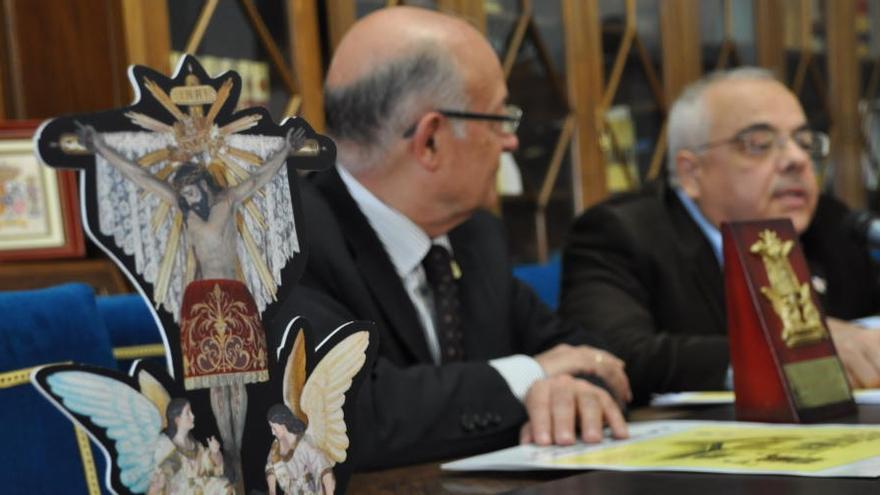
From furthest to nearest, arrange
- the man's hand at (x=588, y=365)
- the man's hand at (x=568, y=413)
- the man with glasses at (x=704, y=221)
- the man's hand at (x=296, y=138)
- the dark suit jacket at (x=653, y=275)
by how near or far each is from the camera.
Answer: the man with glasses at (x=704, y=221), the dark suit jacket at (x=653, y=275), the man's hand at (x=588, y=365), the man's hand at (x=568, y=413), the man's hand at (x=296, y=138)

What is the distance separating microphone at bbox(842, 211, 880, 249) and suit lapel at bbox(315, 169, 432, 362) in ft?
2.53

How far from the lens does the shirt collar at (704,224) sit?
2.71 meters

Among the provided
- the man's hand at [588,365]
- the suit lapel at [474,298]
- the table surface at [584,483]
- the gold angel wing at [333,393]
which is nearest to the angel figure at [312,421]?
the gold angel wing at [333,393]

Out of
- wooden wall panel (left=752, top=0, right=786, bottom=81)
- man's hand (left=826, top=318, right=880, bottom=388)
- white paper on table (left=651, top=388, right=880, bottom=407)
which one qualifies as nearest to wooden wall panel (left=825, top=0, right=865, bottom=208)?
wooden wall panel (left=752, top=0, right=786, bottom=81)

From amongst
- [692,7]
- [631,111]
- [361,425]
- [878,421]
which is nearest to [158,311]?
[361,425]

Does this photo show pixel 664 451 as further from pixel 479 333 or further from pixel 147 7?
pixel 147 7

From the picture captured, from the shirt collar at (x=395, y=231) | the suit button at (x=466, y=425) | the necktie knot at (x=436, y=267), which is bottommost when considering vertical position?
the suit button at (x=466, y=425)

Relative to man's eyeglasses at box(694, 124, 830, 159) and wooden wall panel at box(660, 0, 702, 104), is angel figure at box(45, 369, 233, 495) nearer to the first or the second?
man's eyeglasses at box(694, 124, 830, 159)

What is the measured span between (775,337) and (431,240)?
25.5 inches

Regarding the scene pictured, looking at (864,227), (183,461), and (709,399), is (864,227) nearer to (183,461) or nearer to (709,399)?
(709,399)

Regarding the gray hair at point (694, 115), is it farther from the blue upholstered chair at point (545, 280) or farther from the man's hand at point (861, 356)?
the man's hand at point (861, 356)

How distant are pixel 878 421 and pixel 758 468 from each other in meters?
0.40

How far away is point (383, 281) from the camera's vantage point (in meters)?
1.84

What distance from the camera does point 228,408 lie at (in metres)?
0.84
